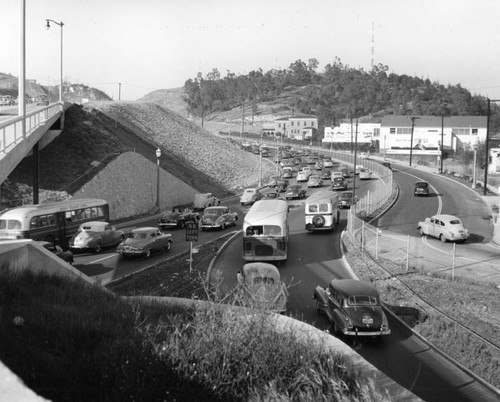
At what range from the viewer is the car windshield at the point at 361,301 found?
651 inches

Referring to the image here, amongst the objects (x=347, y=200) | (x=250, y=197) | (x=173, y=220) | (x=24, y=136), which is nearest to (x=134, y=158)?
(x=250, y=197)

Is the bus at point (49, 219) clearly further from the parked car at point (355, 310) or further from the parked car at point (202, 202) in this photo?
the parked car at point (355, 310)

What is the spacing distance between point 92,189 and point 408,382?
31.4 m

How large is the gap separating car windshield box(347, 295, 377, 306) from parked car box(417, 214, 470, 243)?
1788cm

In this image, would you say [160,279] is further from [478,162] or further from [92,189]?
[478,162]

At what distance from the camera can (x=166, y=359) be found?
29.8ft

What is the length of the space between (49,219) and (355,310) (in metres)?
17.7

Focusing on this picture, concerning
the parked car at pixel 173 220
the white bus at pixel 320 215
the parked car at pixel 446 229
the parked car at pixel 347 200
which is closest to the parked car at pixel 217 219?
the parked car at pixel 173 220

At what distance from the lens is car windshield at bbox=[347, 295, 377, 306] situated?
54.2 ft

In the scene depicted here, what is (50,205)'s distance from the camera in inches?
1148

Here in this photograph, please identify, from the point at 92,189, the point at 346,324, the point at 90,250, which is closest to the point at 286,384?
the point at 346,324

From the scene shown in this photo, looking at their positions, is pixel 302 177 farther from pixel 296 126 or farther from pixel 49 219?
pixel 296 126

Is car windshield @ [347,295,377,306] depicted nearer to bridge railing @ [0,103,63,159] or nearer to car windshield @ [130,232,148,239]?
car windshield @ [130,232,148,239]

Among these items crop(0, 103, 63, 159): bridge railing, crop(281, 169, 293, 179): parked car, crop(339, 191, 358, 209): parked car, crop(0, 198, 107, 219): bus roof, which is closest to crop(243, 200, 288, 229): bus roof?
crop(0, 198, 107, 219): bus roof
